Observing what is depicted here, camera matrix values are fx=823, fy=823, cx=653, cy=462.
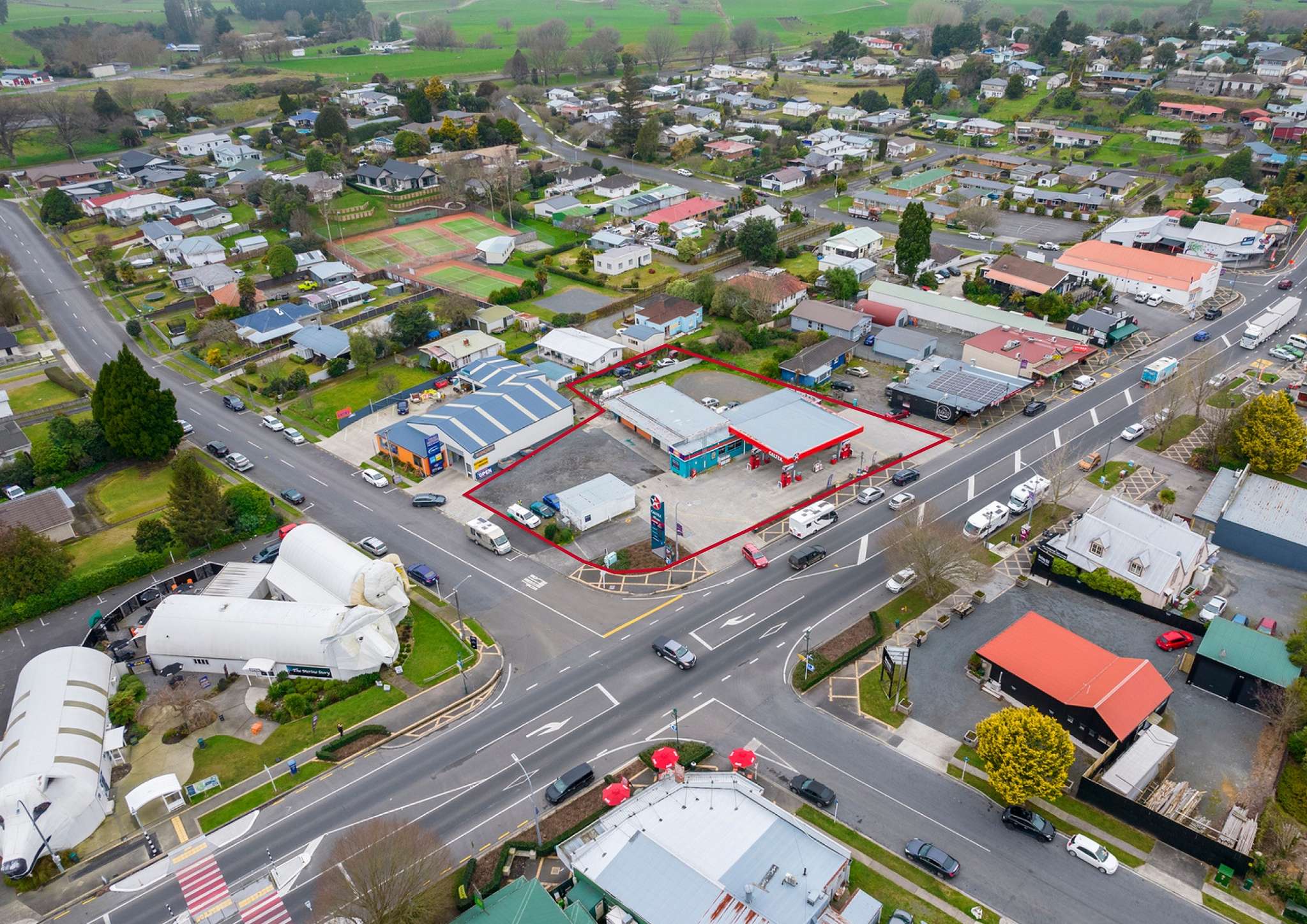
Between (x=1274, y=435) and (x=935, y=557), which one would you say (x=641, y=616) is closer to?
(x=935, y=557)

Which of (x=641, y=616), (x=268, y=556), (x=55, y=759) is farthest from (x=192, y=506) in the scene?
(x=641, y=616)

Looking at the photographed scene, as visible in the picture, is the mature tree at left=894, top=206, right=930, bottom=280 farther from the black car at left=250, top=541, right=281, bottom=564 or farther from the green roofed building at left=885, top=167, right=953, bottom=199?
the black car at left=250, top=541, right=281, bottom=564

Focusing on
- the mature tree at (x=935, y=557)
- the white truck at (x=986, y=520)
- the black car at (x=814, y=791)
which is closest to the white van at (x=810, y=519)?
the mature tree at (x=935, y=557)

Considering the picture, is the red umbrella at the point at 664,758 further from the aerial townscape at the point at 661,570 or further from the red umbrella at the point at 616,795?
the red umbrella at the point at 616,795

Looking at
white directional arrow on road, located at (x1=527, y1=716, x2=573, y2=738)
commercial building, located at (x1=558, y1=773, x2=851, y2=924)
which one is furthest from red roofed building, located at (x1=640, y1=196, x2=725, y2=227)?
commercial building, located at (x1=558, y1=773, x2=851, y2=924)

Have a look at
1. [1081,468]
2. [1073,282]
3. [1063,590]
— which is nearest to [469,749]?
[1063,590]

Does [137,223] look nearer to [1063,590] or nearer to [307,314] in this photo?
[307,314]
